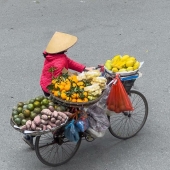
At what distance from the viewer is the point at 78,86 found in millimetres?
4516

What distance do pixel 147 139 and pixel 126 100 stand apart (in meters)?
0.92

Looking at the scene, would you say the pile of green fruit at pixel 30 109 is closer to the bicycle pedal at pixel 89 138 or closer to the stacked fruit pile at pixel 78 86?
the stacked fruit pile at pixel 78 86

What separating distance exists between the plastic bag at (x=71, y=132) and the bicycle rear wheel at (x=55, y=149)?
191mm

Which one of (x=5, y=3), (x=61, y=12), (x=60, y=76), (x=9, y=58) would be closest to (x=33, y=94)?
(x=9, y=58)

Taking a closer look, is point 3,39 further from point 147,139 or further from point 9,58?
point 147,139

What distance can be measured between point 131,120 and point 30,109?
165 centimetres

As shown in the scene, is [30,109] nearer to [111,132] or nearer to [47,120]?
[47,120]

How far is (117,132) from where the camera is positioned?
5.41 metres

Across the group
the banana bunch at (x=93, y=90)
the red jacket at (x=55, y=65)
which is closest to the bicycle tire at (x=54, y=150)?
the red jacket at (x=55, y=65)

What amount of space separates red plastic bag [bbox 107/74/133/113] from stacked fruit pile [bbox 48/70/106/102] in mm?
163

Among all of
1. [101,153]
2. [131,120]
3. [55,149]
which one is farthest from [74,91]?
[131,120]

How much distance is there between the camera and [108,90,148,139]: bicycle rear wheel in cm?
539

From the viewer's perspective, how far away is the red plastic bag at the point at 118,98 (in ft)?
15.4

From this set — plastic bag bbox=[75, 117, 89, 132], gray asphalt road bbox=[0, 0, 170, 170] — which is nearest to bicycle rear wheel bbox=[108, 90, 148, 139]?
gray asphalt road bbox=[0, 0, 170, 170]
